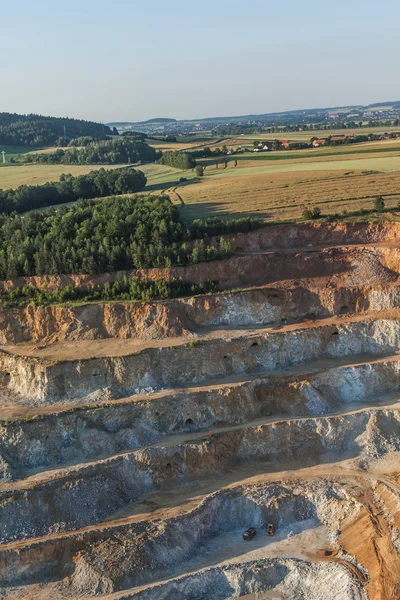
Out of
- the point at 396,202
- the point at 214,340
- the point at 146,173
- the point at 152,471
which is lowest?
the point at 152,471

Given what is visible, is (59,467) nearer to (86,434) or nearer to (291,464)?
(86,434)

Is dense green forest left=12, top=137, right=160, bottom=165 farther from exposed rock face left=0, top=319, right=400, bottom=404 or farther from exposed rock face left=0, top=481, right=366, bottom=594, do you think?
exposed rock face left=0, top=481, right=366, bottom=594

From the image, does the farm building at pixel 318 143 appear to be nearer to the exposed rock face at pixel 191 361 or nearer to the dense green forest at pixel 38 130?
the dense green forest at pixel 38 130

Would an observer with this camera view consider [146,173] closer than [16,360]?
No

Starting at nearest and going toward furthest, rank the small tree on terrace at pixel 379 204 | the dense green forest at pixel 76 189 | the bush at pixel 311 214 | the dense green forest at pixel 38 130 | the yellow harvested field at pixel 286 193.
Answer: the bush at pixel 311 214 < the small tree on terrace at pixel 379 204 < the yellow harvested field at pixel 286 193 < the dense green forest at pixel 76 189 < the dense green forest at pixel 38 130

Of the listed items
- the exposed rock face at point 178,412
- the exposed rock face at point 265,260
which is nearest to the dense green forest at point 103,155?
the exposed rock face at point 265,260

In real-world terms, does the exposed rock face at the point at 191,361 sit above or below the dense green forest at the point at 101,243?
below

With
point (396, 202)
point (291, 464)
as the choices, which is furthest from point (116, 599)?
point (396, 202)
